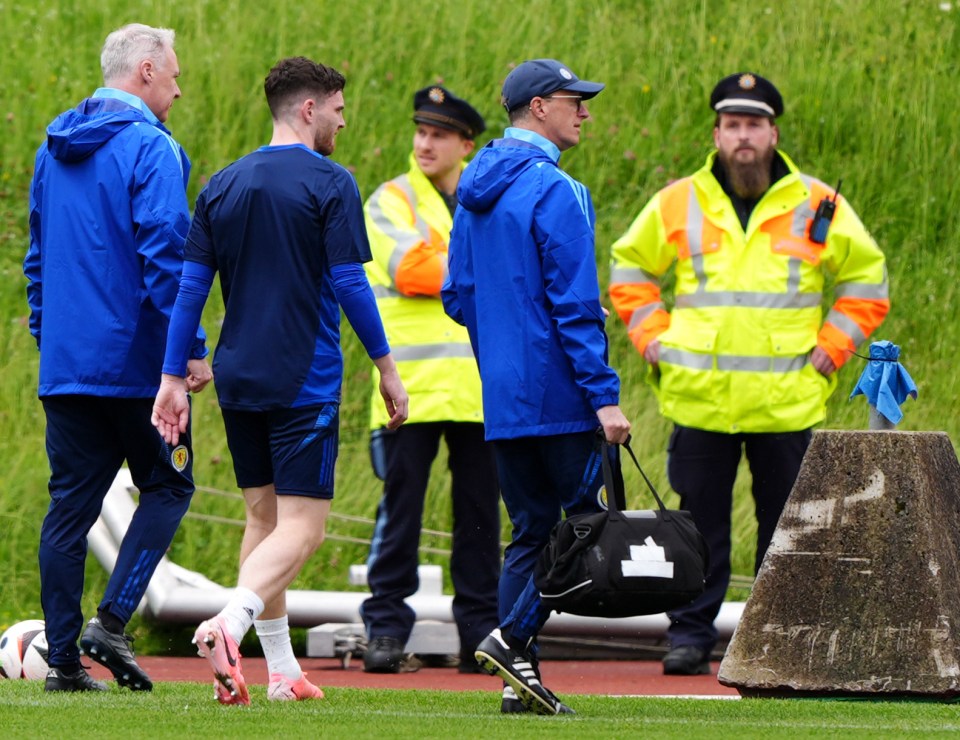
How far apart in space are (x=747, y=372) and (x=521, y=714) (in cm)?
280

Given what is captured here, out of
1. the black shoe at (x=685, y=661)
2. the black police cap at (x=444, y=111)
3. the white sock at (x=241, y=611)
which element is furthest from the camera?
the black police cap at (x=444, y=111)

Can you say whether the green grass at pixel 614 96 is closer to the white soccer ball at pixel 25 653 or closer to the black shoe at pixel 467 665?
the black shoe at pixel 467 665

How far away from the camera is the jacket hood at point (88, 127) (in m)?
6.56

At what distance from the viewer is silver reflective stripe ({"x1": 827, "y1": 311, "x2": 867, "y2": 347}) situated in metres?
8.52

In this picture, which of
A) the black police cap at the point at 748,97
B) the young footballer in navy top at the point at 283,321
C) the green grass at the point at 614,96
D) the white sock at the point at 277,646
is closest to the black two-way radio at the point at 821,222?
the black police cap at the point at 748,97

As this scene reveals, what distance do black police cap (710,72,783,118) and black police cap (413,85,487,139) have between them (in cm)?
112

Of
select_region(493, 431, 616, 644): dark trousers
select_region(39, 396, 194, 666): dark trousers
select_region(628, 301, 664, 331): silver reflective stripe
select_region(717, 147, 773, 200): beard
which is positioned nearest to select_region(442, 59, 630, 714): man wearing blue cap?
select_region(493, 431, 616, 644): dark trousers

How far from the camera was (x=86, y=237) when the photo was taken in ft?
21.6

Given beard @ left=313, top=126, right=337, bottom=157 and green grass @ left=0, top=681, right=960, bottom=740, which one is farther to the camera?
beard @ left=313, top=126, right=337, bottom=157

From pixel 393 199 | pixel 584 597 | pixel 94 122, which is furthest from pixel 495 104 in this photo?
pixel 584 597

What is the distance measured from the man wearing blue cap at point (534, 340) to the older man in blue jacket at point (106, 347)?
1.04 meters

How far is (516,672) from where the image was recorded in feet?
19.7

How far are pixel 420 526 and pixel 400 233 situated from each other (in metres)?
1.30

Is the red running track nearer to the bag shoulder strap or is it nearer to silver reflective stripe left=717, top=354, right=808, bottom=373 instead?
silver reflective stripe left=717, top=354, right=808, bottom=373
